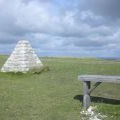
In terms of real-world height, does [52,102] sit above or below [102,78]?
below

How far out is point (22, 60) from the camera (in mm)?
34000

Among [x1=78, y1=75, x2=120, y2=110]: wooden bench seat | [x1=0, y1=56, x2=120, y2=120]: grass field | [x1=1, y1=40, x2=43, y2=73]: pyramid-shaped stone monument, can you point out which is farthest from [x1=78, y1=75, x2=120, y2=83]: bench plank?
[x1=1, y1=40, x2=43, y2=73]: pyramid-shaped stone monument

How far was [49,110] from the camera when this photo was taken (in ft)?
48.5

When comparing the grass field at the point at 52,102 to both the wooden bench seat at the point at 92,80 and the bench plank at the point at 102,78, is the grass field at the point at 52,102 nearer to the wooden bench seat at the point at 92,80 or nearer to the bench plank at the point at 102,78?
the wooden bench seat at the point at 92,80

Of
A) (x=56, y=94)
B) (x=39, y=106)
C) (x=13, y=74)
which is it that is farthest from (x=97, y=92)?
(x=13, y=74)

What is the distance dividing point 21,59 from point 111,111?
69.0 ft

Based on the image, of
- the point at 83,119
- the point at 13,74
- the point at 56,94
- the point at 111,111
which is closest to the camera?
the point at 83,119

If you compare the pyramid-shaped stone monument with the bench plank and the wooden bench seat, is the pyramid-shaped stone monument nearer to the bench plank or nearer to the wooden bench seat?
the wooden bench seat

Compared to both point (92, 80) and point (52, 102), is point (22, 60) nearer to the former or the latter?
point (52, 102)

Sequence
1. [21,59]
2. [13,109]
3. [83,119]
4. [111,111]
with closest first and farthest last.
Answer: [83,119]
[111,111]
[13,109]
[21,59]

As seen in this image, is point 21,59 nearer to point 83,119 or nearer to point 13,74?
point 13,74

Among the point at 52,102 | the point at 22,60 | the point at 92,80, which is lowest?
the point at 52,102

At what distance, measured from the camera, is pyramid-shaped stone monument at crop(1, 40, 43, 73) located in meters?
33.6

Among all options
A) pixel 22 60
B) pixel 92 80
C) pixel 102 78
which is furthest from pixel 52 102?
pixel 22 60
